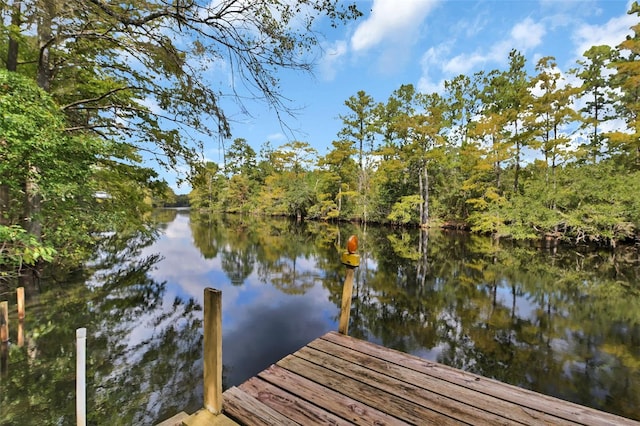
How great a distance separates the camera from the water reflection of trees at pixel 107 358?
9.27 feet

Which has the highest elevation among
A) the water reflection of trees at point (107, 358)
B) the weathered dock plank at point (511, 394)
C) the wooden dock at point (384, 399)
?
the wooden dock at point (384, 399)

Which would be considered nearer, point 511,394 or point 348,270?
point 511,394

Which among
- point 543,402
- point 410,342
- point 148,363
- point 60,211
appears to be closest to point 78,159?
point 60,211

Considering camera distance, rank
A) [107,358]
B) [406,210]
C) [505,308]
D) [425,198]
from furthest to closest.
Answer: [406,210] → [425,198] → [505,308] → [107,358]

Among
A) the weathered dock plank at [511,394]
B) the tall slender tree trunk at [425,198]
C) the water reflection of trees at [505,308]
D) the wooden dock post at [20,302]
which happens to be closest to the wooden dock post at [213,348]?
the weathered dock plank at [511,394]

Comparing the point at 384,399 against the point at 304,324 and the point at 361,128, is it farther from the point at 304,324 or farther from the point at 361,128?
the point at 361,128

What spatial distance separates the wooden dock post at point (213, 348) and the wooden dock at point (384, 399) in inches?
5.3

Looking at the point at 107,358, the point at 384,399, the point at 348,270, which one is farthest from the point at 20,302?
the point at 384,399

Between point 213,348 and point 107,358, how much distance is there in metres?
3.45

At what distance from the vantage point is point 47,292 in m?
6.09

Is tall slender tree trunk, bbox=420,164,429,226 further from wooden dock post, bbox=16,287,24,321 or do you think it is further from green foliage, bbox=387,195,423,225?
wooden dock post, bbox=16,287,24,321

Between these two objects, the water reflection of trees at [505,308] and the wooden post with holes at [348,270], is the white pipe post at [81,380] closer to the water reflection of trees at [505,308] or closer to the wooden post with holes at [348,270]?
the wooden post with holes at [348,270]

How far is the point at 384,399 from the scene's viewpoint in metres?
1.91

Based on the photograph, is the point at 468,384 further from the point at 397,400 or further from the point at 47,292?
the point at 47,292
